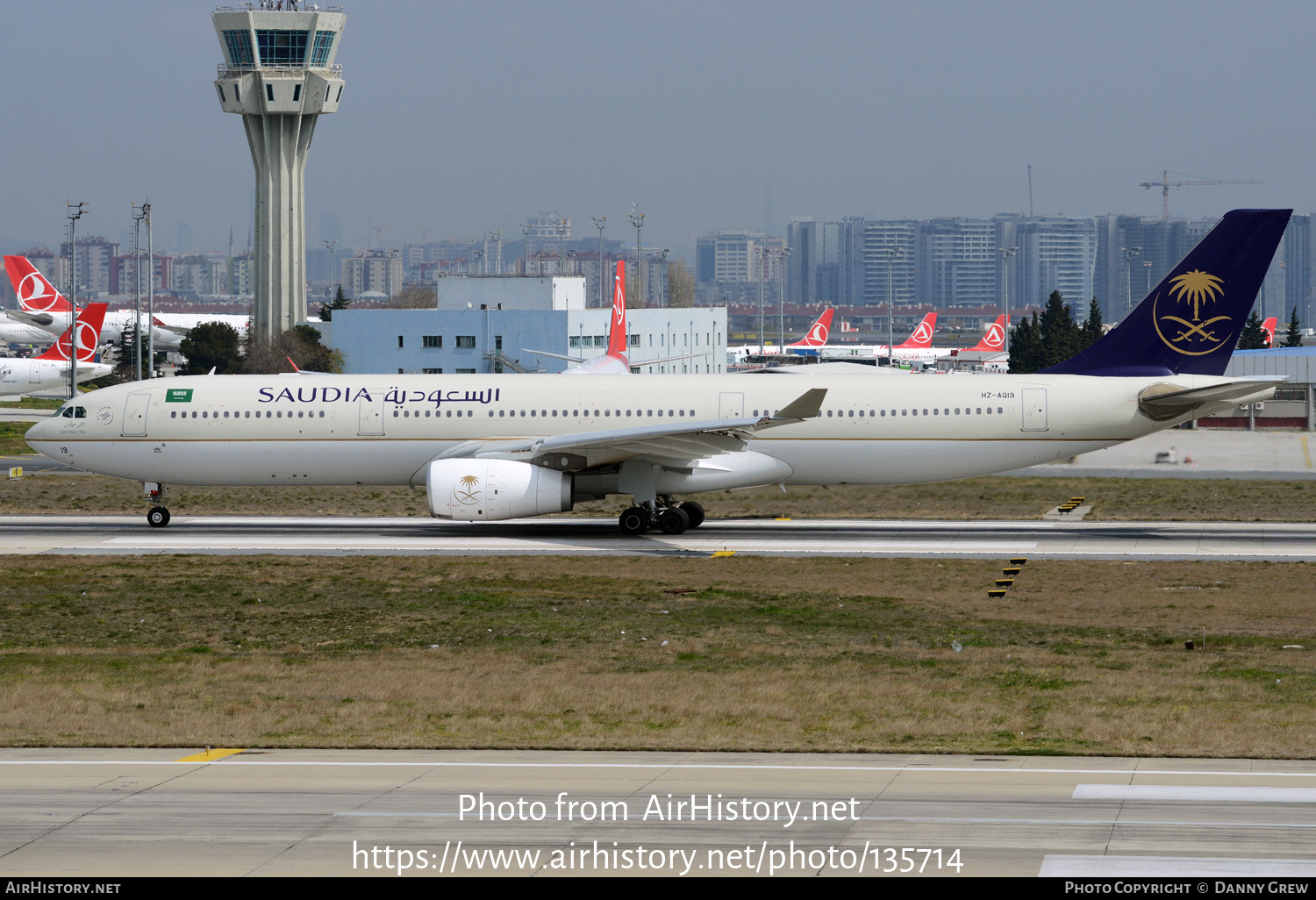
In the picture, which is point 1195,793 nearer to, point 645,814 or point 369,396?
point 645,814

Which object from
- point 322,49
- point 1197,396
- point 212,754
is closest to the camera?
point 212,754

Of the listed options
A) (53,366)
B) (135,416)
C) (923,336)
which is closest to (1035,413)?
(135,416)

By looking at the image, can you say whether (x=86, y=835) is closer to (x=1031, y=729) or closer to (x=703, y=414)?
(x=1031, y=729)

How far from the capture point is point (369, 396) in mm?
38219

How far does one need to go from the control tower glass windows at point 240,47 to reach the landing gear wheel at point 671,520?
345 ft

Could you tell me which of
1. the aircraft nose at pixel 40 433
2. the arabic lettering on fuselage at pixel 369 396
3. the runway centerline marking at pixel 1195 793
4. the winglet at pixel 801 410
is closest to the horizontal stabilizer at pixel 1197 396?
the winglet at pixel 801 410

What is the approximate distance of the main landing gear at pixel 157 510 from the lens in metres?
39.2

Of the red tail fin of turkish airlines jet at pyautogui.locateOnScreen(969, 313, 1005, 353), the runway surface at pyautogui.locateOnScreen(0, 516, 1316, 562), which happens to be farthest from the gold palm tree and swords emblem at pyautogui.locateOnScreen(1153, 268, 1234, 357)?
the red tail fin of turkish airlines jet at pyautogui.locateOnScreen(969, 313, 1005, 353)

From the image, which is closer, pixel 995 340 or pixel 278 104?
pixel 278 104

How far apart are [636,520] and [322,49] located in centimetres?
10628

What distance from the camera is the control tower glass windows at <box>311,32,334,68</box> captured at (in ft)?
429

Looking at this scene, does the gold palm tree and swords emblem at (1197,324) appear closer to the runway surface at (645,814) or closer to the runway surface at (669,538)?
the runway surface at (669,538)

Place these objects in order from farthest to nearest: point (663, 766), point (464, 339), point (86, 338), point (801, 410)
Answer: point (464, 339)
point (86, 338)
point (801, 410)
point (663, 766)

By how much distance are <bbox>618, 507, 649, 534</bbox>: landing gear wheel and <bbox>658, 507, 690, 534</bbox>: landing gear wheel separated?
392 mm
